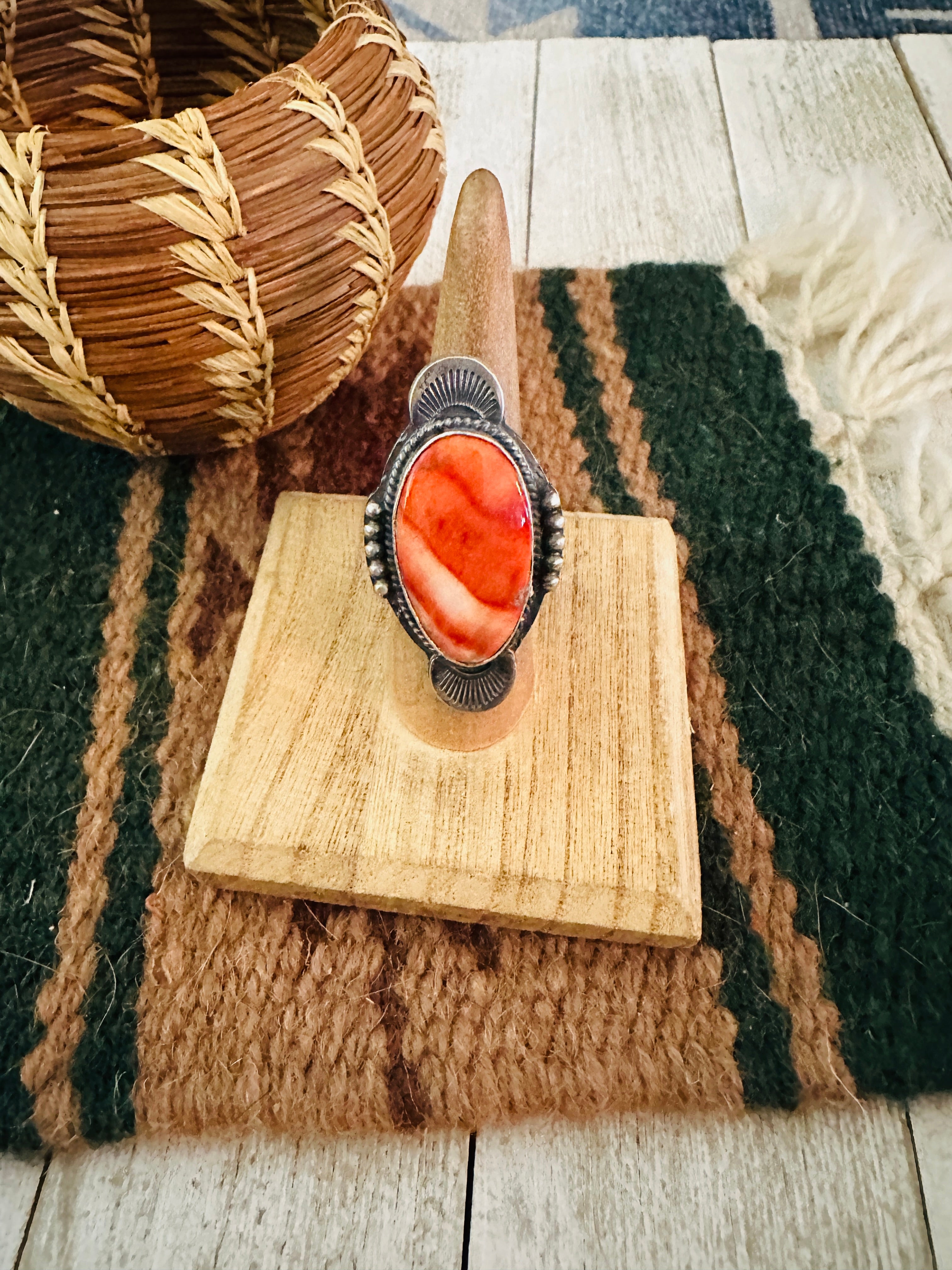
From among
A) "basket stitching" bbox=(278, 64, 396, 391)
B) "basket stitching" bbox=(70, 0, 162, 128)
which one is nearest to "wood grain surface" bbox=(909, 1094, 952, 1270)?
"basket stitching" bbox=(278, 64, 396, 391)

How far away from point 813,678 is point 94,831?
0.43 meters

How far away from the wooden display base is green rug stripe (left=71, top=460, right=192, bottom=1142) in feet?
0.21

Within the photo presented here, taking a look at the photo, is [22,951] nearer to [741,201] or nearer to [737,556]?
[737,556]

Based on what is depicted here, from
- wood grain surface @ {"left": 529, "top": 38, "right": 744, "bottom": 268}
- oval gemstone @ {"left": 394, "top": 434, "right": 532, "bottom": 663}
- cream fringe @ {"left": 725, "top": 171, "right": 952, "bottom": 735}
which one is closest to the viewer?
oval gemstone @ {"left": 394, "top": 434, "right": 532, "bottom": 663}

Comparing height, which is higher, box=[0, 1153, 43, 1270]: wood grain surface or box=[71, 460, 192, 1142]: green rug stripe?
box=[71, 460, 192, 1142]: green rug stripe

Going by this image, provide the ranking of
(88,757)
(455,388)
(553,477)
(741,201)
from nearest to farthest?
(455,388)
(88,757)
(553,477)
(741,201)

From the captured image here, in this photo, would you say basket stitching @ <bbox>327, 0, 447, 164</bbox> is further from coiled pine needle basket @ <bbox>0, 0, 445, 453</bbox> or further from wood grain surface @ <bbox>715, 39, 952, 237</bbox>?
wood grain surface @ <bbox>715, 39, 952, 237</bbox>

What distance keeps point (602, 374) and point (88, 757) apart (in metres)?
0.45

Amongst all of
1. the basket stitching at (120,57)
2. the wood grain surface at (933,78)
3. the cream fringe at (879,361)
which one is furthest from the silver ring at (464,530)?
the wood grain surface at (933,78)

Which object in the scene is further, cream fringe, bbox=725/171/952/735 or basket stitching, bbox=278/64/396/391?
cream fringe, bbox=725/171/952/735

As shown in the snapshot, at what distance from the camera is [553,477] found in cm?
66

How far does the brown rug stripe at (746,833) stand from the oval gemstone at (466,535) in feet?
0.64

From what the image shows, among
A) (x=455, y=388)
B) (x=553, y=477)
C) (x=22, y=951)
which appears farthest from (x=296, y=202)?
(x=22, y=951)

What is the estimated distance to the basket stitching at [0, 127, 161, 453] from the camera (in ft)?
1.39
